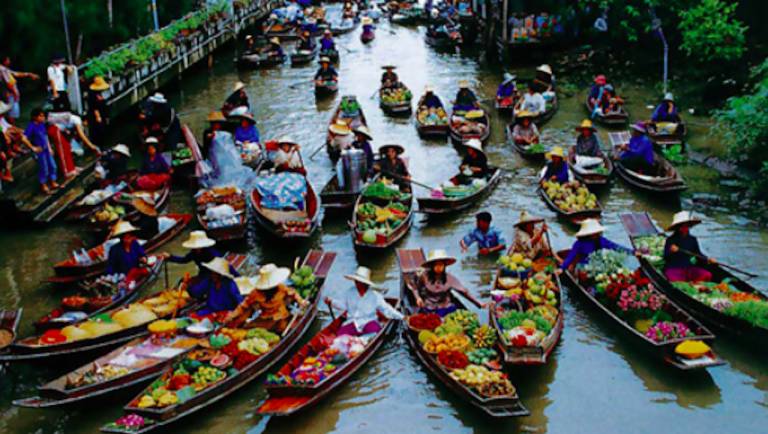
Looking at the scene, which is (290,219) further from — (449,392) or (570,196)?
(449,392)

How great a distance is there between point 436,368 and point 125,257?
559 cm

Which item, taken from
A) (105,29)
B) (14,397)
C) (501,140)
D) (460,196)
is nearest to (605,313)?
(460,196)

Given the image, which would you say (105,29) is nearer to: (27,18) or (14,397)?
(27,18)

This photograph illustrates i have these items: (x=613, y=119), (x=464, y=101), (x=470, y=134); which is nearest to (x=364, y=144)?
(x=470, y=134)

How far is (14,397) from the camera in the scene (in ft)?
33.9

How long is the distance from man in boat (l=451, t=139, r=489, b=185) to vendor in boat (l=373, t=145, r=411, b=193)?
1144 mm

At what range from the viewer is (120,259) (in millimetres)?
12398

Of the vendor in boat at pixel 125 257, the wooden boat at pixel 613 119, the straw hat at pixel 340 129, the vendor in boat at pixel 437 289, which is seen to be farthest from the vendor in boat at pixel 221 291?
the wooden boat at pixel 613 119

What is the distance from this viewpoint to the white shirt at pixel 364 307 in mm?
10789

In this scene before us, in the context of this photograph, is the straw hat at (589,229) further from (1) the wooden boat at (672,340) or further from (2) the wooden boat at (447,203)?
(2) the wooden boat at (447,203)

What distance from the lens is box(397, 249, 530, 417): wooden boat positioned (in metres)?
9.04

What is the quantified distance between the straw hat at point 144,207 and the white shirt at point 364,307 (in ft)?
16.5

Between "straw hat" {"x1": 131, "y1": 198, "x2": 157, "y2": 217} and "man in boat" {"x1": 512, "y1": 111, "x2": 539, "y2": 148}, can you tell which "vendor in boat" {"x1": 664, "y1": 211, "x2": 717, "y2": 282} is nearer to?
"man in boat" {"x1": 512, "y1": 111, "x2": 539, "y2": 148}

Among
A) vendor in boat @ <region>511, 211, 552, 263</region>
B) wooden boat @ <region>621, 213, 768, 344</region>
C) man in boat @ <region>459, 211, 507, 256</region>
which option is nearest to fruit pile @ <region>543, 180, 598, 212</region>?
man in boat @ <region>459, 211, 507, 256</region>
